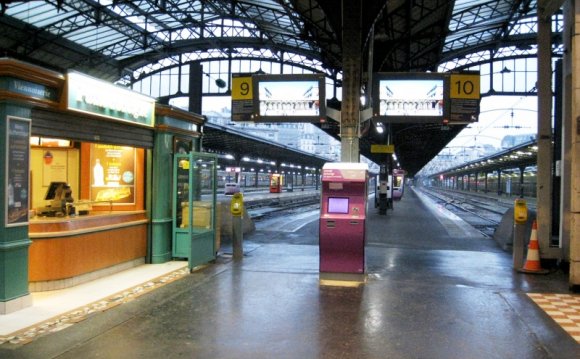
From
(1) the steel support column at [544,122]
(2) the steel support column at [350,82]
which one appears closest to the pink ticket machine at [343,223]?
(2) the steel support column at [350,82]

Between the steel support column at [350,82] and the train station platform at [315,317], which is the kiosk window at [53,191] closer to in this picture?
the train station platform at [315,317]

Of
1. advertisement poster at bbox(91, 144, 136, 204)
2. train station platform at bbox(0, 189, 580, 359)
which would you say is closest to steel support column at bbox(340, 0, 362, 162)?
train station platform at bbox(0, 189, 580, 359)

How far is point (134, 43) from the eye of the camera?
35875mm

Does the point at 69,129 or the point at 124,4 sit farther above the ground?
the point at 124,4

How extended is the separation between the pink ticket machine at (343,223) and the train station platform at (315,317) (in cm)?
39

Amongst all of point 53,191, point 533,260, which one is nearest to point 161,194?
point 53,191

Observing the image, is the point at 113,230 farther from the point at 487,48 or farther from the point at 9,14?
the point at 487,48

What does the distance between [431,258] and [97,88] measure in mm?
7748

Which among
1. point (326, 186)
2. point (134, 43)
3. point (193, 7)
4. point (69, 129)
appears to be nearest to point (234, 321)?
point (326, 186)

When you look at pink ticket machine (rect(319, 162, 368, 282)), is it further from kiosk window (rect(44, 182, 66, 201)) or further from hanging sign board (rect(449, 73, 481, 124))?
kiosk window (rect(44, 182, 66, 201))

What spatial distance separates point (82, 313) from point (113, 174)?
155 inches

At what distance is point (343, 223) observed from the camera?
8609 mm

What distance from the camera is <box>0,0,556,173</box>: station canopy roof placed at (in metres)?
17.8

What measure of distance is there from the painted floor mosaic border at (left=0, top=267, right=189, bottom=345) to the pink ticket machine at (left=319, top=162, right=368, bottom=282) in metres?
2.65
